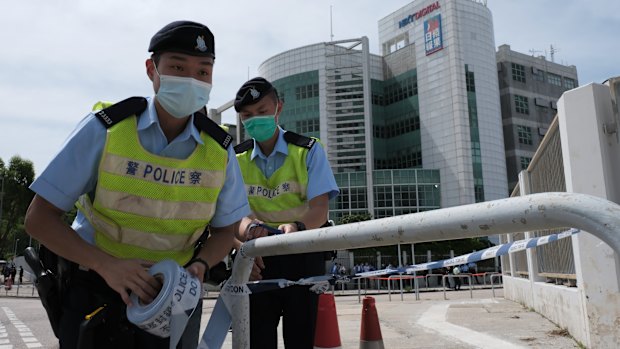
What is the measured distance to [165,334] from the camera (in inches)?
57.9

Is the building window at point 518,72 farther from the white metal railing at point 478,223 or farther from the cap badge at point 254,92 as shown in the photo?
the white metal railing at point 478,223

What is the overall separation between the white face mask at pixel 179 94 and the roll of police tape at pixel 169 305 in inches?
26.5

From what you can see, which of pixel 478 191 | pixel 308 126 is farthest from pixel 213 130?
pixel 308 126

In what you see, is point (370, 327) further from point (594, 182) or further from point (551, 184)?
point (551, 184)

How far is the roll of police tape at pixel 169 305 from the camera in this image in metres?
1.40

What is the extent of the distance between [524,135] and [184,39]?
5613 cm

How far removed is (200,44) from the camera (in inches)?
72.0

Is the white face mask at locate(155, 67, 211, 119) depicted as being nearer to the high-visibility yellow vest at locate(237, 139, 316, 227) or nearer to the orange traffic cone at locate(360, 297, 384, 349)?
the high-visibility yellow vest at locate(237, 139, 316, 227)

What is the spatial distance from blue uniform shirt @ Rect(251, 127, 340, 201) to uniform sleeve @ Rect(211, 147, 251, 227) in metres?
0.79

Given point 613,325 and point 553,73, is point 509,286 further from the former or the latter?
point 553,73

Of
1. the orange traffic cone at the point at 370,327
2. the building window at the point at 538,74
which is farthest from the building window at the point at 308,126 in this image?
the orange traffic cone at the point at 370,327

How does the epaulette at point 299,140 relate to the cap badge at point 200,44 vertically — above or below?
below

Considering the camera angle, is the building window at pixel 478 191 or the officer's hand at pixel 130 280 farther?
the building window at pixel 478 191

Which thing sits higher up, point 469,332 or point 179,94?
point 179,94
